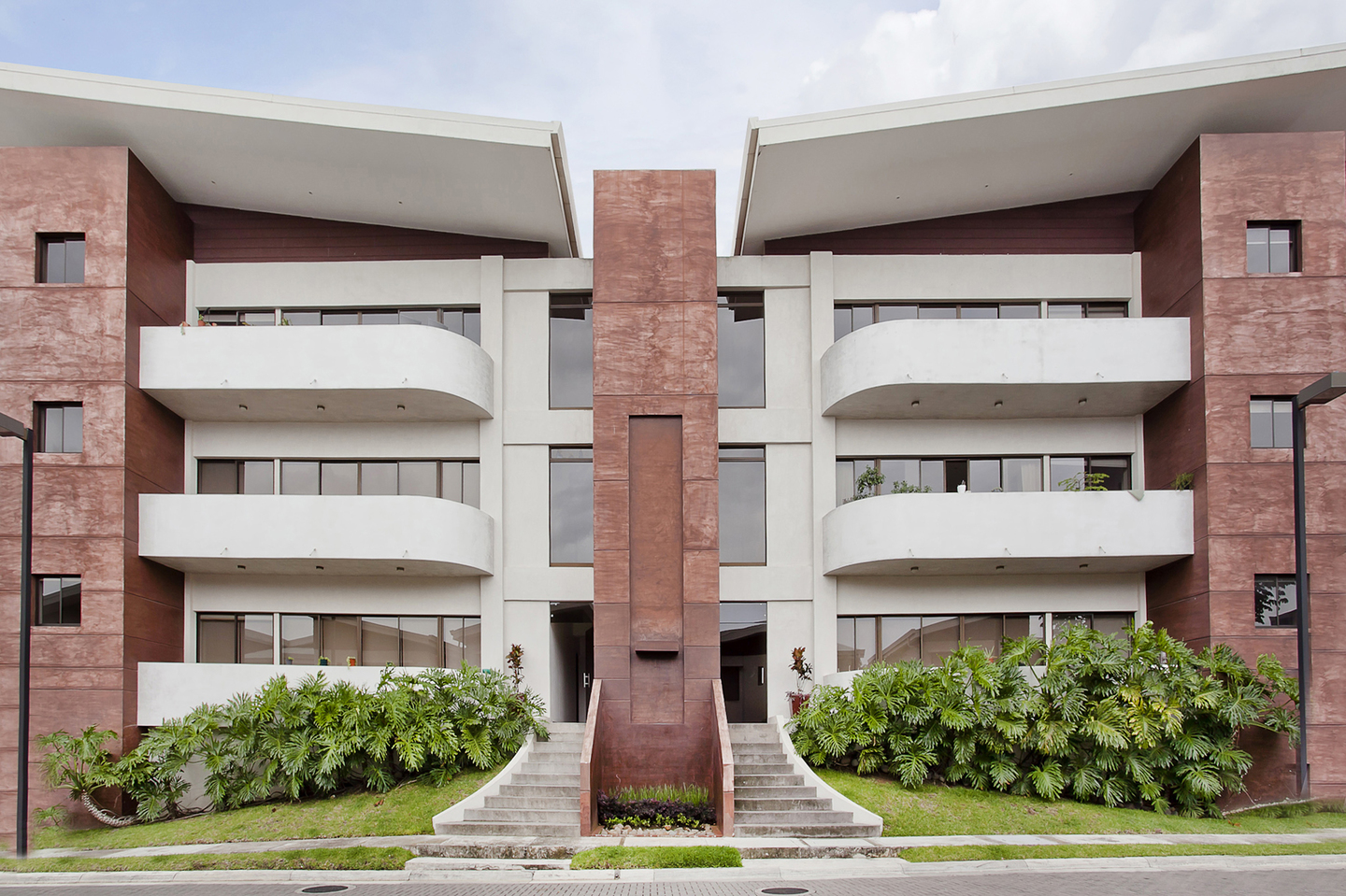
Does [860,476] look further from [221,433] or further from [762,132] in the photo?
[221,433]

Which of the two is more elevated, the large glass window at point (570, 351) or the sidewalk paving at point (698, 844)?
the large glass window at point (570, 351)

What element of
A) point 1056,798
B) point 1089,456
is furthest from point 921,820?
point 1089,456

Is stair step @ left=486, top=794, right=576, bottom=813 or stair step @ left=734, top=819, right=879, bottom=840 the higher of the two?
stair step @ left=486, top=794, right=576, bottom=813

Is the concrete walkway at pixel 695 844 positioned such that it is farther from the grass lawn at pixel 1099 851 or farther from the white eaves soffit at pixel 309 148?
the white eaves soffit at pixel 309 148

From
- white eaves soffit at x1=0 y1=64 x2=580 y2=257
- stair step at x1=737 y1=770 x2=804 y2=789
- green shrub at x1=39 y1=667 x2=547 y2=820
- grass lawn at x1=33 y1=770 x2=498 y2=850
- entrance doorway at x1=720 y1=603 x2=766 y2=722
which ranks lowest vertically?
grass lawn at x1=33 y1=770 x2=498 y2=850

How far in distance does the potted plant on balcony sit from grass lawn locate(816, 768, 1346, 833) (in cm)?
282

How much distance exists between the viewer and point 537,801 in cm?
1595

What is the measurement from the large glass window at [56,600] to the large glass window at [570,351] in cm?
939

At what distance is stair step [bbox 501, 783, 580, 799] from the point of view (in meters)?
16.1

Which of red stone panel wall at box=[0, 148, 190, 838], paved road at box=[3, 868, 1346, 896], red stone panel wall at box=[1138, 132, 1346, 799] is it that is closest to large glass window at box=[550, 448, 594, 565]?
red stone panel wall at box=[0, 148, 190, 838]

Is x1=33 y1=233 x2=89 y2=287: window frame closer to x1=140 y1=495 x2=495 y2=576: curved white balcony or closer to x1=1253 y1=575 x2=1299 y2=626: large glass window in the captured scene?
x1=140 y1=495 x2=495 y2=576: curved white balcony

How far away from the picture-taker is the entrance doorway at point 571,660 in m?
20.1

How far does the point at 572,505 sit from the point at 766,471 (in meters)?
4.04

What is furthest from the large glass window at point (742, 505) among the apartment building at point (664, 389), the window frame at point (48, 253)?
the window frame at point (48, 253)
